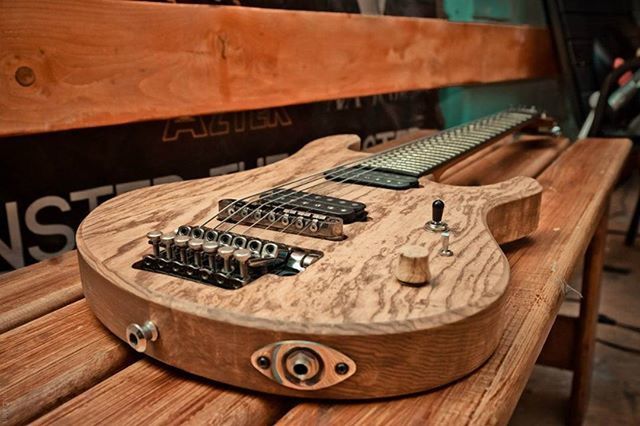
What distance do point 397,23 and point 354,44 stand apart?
0.21m

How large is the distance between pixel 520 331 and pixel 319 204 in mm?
272

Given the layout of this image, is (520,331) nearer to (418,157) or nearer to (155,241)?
(155,241)

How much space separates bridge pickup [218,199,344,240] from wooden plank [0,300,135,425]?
194 mm

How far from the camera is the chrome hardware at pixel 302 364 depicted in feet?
1.35

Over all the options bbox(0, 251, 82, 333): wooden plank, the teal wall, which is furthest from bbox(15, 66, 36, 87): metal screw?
the teal wall

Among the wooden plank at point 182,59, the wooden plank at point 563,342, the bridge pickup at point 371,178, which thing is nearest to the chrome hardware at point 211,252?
the bridge pickup at point 371,178

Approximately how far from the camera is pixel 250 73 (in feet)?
3.91

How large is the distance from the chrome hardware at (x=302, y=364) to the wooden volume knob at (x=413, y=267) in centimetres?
10

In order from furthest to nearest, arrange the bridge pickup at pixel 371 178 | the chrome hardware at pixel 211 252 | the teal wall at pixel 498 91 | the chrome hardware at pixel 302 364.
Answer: the teal wall at pixel 498 91, the bridge pickup at pixel 371 178, the chrome hardware at pixel 211 252, the chrome hardware at pixel 302 364

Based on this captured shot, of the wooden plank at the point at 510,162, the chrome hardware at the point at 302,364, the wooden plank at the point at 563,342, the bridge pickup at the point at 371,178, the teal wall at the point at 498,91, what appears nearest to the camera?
the chrome hardware at the point at 302,364

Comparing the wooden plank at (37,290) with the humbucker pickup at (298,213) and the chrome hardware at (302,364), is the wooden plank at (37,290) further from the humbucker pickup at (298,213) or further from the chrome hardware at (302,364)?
the chrome hardware at (302,364)

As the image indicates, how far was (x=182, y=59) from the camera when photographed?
1.05 m

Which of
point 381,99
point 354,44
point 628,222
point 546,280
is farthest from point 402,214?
point 628,222

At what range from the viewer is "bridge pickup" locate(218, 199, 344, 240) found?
60 centimetres
